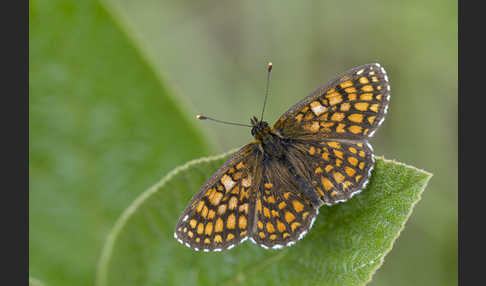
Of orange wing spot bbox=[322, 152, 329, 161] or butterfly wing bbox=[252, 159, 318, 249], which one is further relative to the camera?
orange wing spot bbox=[322, 152, 329, 161]

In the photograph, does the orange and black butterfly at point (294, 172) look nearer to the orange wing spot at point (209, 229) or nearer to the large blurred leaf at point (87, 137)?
the orange wing spot at point (209, 229)

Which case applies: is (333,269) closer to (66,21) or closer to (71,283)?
(71,283)

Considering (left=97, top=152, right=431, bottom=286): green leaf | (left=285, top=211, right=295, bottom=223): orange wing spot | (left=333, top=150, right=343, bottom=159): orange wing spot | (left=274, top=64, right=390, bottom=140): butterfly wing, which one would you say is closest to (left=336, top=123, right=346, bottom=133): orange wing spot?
(left=274, top=64, right=390, bottom=140): butterfly wing

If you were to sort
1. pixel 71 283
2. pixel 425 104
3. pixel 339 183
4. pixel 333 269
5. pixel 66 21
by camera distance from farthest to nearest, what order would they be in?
pixel 425 104 → pixel 71 283 → pixel 66 21 → pixel 339 183 → pixel 333 269

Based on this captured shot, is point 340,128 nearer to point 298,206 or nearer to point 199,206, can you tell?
point 298,206

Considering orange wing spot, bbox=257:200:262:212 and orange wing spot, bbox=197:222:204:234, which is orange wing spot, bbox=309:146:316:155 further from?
orange wing spot, bbox=197:222:204:234

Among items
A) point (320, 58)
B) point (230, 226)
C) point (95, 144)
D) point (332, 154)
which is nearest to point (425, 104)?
point (320, 58)

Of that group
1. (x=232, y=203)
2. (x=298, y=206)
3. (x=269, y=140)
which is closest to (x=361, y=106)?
(x=269, y=140)
